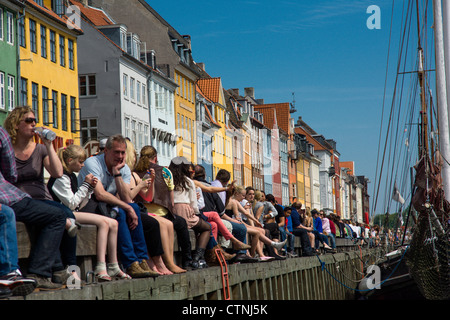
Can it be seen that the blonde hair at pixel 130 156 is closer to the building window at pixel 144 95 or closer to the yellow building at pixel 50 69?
the yellow building at pixel 50 69

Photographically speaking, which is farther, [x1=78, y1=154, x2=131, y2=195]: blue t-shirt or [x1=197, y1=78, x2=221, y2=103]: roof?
[x1=197, y1=78, x2=221, y2=103]: roof

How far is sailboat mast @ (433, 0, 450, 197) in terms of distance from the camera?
19.9m

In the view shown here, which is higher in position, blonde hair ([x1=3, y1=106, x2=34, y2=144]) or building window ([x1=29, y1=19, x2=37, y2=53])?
building window ([x1=29, y1=19, x2=37, y2=53])

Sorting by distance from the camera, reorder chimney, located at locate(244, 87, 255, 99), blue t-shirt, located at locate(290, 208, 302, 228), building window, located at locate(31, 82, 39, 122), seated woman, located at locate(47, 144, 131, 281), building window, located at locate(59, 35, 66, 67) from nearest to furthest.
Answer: seated woman, located at locate(47, 144, 131, 281)
blue t-shirt, located at locate(290, 208, 302, 228)
building window, located at locate(31, 82, 39, 122)
building window, located at locate(59, 35, 66, 67)
chimney, located at locate(244, 87, 255, 99)

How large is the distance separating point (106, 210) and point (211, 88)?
61.6 metres

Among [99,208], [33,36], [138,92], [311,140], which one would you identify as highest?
[311,140]

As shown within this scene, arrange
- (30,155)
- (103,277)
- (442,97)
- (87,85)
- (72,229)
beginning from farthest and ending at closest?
(87,85) → (442,97) → (103,277) → (72,229) → (30,155)

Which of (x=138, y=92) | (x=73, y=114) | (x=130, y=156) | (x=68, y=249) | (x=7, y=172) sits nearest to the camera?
(x=7, y=172)

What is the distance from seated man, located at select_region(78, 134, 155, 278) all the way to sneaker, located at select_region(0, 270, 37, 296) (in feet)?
8.23

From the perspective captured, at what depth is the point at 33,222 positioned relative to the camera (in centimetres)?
742

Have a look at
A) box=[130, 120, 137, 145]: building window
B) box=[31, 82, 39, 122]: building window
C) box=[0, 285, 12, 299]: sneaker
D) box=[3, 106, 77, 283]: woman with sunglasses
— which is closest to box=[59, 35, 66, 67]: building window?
box=[31, 82, 39, 122]: building window

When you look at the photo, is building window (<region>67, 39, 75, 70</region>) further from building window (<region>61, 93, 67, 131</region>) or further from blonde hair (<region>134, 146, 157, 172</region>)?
blonde hair (<region>134, 146, 157, 172</region>)

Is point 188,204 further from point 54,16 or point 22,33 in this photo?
point 54,16

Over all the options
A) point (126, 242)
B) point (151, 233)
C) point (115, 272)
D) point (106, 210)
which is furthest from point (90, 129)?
point (115, 272)
